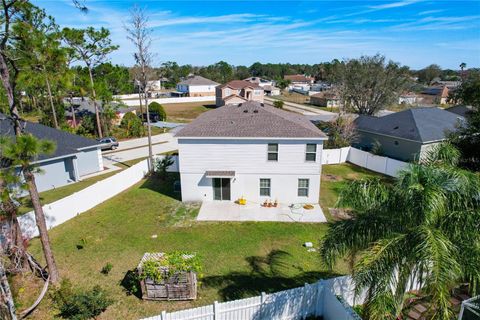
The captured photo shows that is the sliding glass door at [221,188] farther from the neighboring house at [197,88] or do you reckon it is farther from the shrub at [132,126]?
the neighboring house at [197,88]

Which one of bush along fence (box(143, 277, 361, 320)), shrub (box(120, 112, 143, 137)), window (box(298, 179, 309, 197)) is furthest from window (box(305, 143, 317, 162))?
shrub (box(120, 112, 143, 137))

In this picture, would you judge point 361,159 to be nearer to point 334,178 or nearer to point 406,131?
point 406,131

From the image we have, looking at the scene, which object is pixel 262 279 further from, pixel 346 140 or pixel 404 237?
pixel 346 140

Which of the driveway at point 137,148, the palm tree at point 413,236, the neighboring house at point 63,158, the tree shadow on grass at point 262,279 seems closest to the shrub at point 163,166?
the driveway at point 137,148

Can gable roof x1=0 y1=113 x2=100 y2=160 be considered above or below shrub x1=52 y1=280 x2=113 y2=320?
above

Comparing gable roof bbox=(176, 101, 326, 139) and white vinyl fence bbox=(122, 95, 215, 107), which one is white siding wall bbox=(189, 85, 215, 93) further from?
gable roof bbox=(176, 101, 326, 139)
